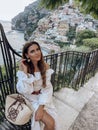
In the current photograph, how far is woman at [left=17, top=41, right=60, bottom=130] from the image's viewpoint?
184cm

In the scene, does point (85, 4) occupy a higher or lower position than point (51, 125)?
higher

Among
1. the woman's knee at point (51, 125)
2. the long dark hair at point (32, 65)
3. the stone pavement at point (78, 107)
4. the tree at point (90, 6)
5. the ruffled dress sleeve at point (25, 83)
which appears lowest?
the stone pavement at point (78, 107)

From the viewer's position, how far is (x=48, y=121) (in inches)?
76.8

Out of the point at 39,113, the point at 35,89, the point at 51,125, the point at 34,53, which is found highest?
the point at 34,53

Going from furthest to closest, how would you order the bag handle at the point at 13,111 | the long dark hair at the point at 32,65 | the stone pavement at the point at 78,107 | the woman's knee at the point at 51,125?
the stone pavement at the point at 78,107
the woman's knee at the point at 51,125
the long dark hair at the point at 32,65
the bag handle at the point at 13,111

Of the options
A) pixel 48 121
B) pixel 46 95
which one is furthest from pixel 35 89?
pixel 48 121

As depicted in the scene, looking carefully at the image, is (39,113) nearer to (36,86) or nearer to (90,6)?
(36,86)

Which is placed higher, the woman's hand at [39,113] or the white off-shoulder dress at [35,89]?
the white off-shoulder dress at [35,89]

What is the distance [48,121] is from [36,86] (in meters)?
0.44

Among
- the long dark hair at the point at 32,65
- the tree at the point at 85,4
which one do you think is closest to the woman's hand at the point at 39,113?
Result: the long dark hair at the point at 32,65

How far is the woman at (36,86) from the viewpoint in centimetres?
184

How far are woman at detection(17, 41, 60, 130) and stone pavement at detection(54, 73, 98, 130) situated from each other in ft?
1.78

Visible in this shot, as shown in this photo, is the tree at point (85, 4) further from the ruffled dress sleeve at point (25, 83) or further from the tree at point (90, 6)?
the ruffled dress sleeve at point (25, 83)

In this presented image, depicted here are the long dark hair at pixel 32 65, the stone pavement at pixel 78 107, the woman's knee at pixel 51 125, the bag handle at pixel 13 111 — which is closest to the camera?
the bag handle at pixel 13 111
